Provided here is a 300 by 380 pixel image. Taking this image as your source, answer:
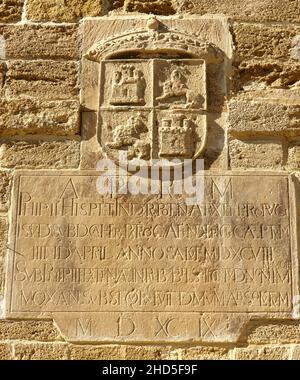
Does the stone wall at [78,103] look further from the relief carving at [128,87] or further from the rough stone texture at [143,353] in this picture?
the relief carving at [128,87]

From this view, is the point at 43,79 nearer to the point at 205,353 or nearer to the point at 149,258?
the point at 149,258

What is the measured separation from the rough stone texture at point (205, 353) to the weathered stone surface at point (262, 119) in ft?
4.41

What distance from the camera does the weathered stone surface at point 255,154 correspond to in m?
4.08

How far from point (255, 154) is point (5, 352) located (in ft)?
6.34

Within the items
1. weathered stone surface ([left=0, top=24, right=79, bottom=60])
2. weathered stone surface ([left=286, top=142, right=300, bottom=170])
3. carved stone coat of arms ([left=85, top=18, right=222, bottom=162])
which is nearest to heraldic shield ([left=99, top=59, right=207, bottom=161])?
carved stone coat of arms ([left=85, top=18, right=222, bottom=162])

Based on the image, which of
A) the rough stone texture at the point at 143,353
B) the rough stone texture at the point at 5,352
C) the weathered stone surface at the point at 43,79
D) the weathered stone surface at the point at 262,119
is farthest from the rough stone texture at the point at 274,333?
the weathered stone surface at the point at 43,79

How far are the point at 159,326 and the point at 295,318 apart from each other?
0.79m

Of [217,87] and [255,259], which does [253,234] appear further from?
[217,87]

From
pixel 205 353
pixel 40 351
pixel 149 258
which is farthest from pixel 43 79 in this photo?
pixel 205 353

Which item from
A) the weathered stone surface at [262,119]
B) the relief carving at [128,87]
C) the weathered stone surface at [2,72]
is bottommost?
the weathered stone surface at [262,119]

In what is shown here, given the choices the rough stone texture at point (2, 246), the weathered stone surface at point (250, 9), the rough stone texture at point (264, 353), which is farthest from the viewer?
the weathered stone surface at point (250, 9)

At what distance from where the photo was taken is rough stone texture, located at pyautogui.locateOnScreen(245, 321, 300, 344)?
3.77 metres

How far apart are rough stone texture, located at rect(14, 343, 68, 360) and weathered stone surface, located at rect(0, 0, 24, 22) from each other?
85.4 inches

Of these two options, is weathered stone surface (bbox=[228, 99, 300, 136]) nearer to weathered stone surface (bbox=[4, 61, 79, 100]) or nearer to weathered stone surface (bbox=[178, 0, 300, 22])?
weathered stone surface (bbox=[178, 0, 300, 22])
